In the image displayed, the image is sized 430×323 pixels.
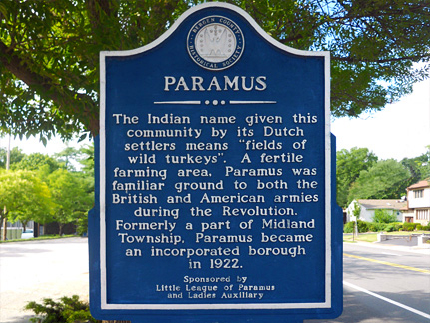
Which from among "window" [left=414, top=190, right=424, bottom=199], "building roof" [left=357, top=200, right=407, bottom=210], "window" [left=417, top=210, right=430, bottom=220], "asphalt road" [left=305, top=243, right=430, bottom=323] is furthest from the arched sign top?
"building roof" [left=357, top=200, right=407, bottom=210]

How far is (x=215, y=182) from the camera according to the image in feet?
13.3

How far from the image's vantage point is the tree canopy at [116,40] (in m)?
6.35

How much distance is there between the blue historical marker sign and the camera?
3957 mm

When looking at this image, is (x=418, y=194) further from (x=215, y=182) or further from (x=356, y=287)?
(x=215, y=182)

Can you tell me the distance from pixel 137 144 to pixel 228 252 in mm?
1211

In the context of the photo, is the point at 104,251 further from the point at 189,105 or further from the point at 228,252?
the point at 189,105

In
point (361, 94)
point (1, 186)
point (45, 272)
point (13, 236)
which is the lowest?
point (13, 236)

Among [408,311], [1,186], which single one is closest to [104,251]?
[408,311]

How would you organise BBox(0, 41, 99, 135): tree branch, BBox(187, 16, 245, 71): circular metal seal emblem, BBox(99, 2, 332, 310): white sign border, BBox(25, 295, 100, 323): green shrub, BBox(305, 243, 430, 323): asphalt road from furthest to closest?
BBox(305, 243, 430, 323): asphalt road
BBox(25, 295, 100, 323): green shrub
BBox(0, 41, 99, 135): tree branch
BBox(187, 16, 245, 71): circular metal seal emblem
BBox(99, 2, 332, 310): white sign border

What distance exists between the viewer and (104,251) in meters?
3.96

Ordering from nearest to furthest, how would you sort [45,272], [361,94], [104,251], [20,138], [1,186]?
[104,251] < [20,138] < [361,94] < [45,272] < [1,186]

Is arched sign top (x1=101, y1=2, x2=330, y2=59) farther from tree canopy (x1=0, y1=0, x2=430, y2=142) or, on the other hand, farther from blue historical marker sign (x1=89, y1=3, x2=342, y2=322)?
tree canopy (x1=0, y1=0, x2=430, y2=142)

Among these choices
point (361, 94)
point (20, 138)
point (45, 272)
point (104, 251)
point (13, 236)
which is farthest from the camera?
point (13, 236)

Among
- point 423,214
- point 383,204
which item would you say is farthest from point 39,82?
point 383,204
